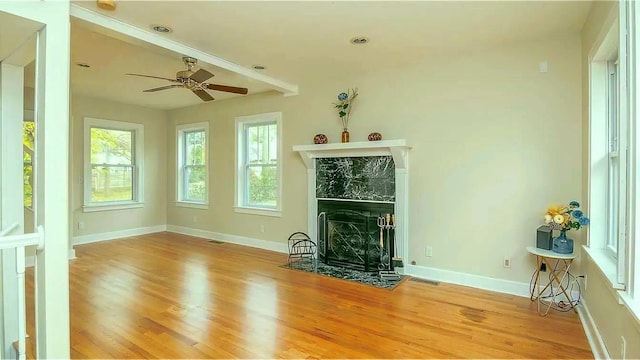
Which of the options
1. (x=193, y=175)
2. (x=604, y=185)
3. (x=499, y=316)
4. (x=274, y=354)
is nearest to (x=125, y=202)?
(x=193, y=175)

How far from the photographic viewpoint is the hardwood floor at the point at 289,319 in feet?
8.14

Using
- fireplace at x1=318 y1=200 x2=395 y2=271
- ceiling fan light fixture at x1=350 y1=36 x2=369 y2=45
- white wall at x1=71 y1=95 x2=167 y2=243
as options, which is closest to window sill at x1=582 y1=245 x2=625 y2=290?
fireplace at x1=318 y1=200 x2=395 y2=271

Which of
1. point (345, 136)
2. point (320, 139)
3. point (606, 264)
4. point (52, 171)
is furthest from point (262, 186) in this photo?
point (606, 264)

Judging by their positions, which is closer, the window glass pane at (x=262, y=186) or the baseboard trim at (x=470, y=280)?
the baseboard trim at (x=470, y=280)

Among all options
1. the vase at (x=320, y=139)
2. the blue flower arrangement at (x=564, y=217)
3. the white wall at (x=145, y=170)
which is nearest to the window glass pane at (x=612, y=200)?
the blue flower arrangement at (x=564, y=217)

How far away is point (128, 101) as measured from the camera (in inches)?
255

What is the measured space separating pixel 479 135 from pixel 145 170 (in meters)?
6.22

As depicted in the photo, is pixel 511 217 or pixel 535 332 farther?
pixel 511 217

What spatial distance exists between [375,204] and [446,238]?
3.14 ft

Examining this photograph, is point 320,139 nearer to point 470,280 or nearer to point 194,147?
point 470,280

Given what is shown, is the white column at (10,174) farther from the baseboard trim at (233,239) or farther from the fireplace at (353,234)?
the baseboard trim at (233,239)

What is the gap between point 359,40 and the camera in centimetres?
347

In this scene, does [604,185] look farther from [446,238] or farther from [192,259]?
[192,259]

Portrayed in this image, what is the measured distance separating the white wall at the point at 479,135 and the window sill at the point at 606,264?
654mm
